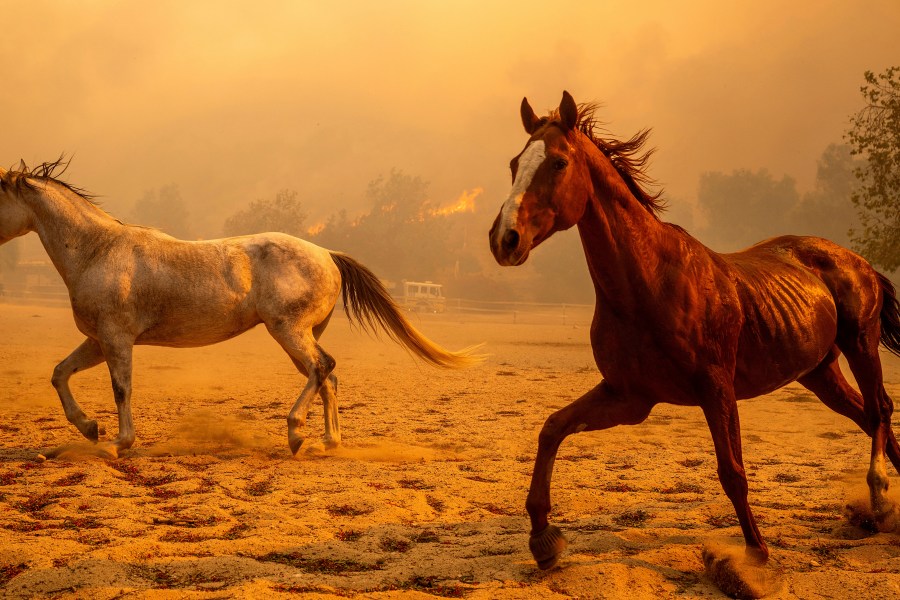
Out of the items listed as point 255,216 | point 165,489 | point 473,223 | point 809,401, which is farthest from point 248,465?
point 473,223

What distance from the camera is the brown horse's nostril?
267 cm

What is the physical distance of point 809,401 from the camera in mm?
9578

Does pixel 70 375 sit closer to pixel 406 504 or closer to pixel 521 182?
pixel 406 504

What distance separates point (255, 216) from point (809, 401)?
57.4 m

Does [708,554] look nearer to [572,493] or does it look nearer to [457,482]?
[572,493]

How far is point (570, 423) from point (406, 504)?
1.47 meters

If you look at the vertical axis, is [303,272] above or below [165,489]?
above

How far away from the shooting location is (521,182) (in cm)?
284

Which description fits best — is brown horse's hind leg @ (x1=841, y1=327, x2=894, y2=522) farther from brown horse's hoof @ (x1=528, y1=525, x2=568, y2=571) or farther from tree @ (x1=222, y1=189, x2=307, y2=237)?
tree @ (x1=222, y1=189, x2=307, y2=237)

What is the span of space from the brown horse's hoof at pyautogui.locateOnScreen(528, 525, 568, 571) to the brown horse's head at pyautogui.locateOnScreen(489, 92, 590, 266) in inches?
46.9

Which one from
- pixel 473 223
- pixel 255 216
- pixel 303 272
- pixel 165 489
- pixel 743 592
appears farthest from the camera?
pixel 473 223

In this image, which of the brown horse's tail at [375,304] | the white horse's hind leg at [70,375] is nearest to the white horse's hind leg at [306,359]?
the brown horse's tail at [375,304]

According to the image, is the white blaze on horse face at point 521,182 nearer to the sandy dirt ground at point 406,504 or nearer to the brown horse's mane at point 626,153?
the brown horse's mane at point 626,153

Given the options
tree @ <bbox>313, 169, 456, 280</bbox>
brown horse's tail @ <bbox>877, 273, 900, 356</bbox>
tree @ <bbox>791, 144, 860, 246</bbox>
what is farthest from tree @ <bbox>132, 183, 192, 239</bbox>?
brown horse's tail @ <bbox>877, 273, 900, 356</bbox>
